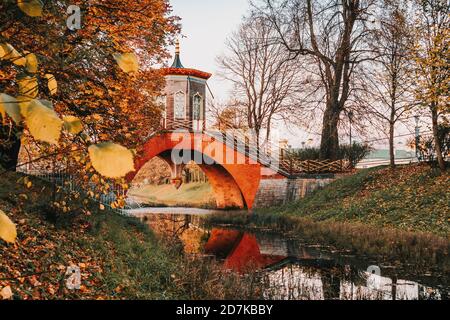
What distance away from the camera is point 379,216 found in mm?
15086

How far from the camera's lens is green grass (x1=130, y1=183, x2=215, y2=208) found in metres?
32.2

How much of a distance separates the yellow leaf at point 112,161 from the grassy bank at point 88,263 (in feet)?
10.9

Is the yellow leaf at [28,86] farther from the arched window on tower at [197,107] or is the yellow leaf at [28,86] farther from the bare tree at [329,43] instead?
the arched window on tower at [197,107]

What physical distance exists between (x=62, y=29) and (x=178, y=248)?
21.1ft

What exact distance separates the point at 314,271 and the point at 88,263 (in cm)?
560

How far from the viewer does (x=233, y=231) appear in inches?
Answer: 699

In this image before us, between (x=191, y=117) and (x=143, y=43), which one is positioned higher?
(x=191, y=117)

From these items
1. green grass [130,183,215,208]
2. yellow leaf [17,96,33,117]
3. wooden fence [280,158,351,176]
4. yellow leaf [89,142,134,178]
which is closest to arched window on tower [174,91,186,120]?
green grass [130,183,215,208]

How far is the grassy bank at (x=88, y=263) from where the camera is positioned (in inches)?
200

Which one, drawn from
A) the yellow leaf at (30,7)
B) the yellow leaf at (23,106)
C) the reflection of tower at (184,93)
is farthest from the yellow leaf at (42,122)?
the reflection of tower at (184,93)

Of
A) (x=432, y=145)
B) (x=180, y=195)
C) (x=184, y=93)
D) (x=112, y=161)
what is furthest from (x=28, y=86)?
(x=180, y=195)

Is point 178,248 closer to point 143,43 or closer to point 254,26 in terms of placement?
point 143,43
